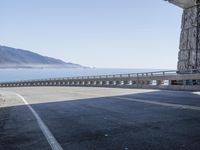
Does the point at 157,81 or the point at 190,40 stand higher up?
the point at 190,40

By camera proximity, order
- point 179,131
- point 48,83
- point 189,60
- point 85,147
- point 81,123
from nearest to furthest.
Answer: point 85,147 < point 179,131 < point 81,123 < point 189,60 < point 48,83

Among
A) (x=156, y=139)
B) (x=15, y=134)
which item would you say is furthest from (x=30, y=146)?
(x=156, y=139)

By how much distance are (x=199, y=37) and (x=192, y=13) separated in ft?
12.9

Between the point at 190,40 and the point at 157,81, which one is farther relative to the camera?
the point at 190,40

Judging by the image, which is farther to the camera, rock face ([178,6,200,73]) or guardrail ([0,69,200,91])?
rock face ([178,6,200,73])

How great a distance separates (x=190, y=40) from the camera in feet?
135

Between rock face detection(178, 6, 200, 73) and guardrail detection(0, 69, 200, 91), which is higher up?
rock face detection(178, 6, 200, 73)

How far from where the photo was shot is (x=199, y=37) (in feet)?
127

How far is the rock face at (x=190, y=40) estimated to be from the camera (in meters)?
39.2

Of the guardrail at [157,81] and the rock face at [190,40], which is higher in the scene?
the rock face at [190,40]

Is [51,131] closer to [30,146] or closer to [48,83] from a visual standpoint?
[30,146]

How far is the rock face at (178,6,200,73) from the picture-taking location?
129 feet

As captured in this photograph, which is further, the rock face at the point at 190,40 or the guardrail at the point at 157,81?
the rock face at the point at 190,40

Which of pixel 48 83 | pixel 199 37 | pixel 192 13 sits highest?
pixel 192 13
